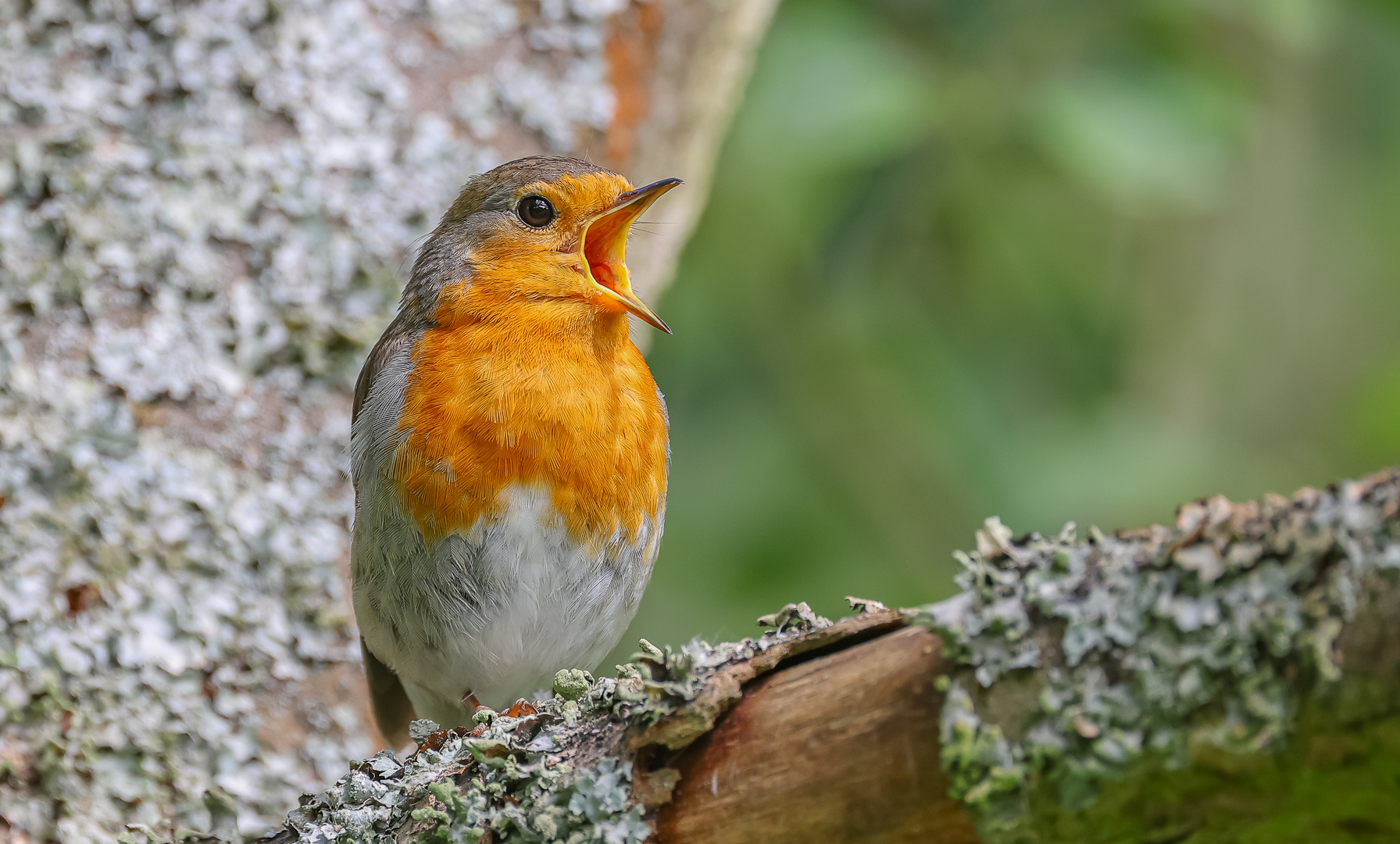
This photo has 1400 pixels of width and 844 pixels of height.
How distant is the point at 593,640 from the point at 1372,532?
2.36 metres

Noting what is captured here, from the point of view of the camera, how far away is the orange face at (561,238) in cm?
323

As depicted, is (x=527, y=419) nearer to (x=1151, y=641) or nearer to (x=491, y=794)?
(x=491, y=794)

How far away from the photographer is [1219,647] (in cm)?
131

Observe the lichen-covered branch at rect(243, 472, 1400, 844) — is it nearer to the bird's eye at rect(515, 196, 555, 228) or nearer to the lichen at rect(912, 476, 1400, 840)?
the lichen at rect(912, 476, 1400, 840)

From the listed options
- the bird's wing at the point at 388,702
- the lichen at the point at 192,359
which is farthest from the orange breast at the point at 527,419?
the bird's wing at the point at 388,702

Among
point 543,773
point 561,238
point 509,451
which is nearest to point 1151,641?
point 543,773

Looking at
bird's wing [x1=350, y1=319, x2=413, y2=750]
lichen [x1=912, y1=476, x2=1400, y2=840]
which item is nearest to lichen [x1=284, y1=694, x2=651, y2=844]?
lichen [x1=912, y1=476, x2=1400, y2=840]

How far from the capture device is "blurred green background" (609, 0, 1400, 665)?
4.17 metres

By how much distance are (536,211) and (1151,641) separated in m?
2.39

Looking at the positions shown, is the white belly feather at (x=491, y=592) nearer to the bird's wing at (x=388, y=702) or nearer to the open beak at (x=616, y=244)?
the bird's wing at (x=388, y=702)

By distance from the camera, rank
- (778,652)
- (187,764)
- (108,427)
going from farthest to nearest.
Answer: (108,427) → (187,764) → (778,652)

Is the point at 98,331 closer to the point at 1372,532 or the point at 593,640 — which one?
the point at 593,640

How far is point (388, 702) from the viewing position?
11.7ft

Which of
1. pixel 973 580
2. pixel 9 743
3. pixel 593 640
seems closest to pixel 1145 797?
pixel 973 580
